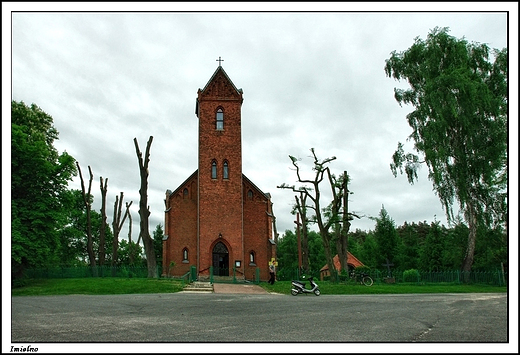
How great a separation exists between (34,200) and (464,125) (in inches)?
946

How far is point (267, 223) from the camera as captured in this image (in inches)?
1353

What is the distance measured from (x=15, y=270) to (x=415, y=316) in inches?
855

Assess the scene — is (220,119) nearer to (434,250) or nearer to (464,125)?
(464,125)

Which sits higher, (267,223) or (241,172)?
(241,172)

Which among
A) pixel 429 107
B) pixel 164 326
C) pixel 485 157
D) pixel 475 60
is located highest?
pixel 475 60

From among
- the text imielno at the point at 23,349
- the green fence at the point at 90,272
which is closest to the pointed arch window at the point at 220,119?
the green fence at the point at 90,272

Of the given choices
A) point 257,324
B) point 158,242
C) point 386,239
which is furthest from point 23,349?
point 158,242

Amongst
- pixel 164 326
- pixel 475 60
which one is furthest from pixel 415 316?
pixel 475 60

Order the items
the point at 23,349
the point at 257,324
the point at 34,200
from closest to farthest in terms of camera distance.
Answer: the point at 23,349 → the point at 257,324 → the point at 34,200

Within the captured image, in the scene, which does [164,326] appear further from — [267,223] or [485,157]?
[267,223]

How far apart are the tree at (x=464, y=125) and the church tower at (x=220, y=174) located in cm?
1231

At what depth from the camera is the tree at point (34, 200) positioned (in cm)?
2350

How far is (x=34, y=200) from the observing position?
24.9m

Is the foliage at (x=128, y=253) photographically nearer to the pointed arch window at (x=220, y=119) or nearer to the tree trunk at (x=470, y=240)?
the pointed arch window at (x=220, y=119)
